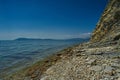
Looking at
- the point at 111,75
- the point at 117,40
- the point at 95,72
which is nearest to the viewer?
the point at 111,75

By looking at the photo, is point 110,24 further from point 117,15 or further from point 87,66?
point 87,66

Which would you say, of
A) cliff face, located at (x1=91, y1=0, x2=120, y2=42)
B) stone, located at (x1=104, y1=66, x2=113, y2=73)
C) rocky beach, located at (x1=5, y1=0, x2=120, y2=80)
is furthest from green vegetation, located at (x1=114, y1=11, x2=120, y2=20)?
stone, located at (x1=104, y1=66, x2=113, y2=73)

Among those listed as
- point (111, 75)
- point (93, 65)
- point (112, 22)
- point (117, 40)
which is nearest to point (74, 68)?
point (93, 65)

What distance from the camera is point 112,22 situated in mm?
28422

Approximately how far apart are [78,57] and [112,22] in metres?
10.3

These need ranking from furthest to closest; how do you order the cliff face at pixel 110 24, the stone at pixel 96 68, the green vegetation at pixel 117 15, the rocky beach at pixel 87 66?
the green vegetation at pixel 117 15 < the cliff face at pixel 110 24 < the stone at pixel 96 68 < the rocky beach at pixel 87 66

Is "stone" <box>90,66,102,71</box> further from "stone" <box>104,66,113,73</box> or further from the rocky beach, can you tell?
"stone" <box>104,66,113,73</box>

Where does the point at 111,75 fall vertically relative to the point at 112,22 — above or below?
below

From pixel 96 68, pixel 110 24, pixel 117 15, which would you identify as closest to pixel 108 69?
pixel 96 68

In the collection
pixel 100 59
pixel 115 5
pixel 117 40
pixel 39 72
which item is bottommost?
pixel 39 72

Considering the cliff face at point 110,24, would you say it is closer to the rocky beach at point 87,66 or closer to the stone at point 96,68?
the rocky beach at point 87,66

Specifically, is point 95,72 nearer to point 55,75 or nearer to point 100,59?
point 100,59

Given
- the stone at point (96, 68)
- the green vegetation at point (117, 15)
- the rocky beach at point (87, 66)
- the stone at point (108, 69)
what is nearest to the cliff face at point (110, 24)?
the green vegetation at point (117, 15)

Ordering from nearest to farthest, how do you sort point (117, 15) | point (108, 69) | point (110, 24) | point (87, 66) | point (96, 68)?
1. point (108, 69)
2. point (96, 68)
3. point (87, 66)
4. point (117, 15)
5. point (110, 24)
